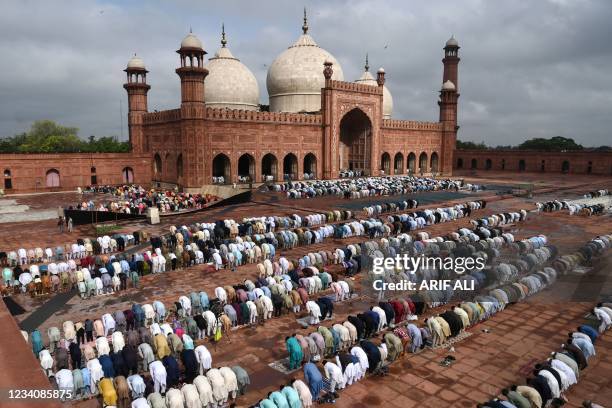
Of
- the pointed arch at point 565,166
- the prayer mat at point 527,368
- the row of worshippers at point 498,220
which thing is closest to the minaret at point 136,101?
the row of worshippers at point 498,220

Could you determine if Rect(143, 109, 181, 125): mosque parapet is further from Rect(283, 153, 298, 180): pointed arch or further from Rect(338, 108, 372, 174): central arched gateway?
Rect(338, 108, 372, 174): central arched gateway

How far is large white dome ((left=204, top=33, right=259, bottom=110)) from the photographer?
36.8 meters

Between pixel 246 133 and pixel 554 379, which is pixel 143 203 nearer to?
pixel 246 133

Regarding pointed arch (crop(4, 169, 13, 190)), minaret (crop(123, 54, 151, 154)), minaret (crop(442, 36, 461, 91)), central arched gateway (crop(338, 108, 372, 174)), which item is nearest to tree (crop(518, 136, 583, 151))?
minaret (crop(442, 36, 461, 91))

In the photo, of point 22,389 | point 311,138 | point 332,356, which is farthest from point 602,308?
point 311,138

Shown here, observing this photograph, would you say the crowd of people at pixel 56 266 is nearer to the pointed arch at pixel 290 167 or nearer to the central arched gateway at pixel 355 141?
the pointed arch at pixel 290 167

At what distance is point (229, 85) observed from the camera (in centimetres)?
3691

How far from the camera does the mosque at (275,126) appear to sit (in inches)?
1196

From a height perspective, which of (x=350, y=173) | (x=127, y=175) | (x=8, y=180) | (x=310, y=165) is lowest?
(x=8, y=180)

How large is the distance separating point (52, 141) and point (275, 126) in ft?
97.2

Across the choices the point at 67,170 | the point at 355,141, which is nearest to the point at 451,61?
the point at 355,141

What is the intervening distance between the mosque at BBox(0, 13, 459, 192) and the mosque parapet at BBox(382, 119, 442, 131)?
11 cm

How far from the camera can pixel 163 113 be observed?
108 ft

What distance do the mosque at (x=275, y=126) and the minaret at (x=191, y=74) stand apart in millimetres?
67
